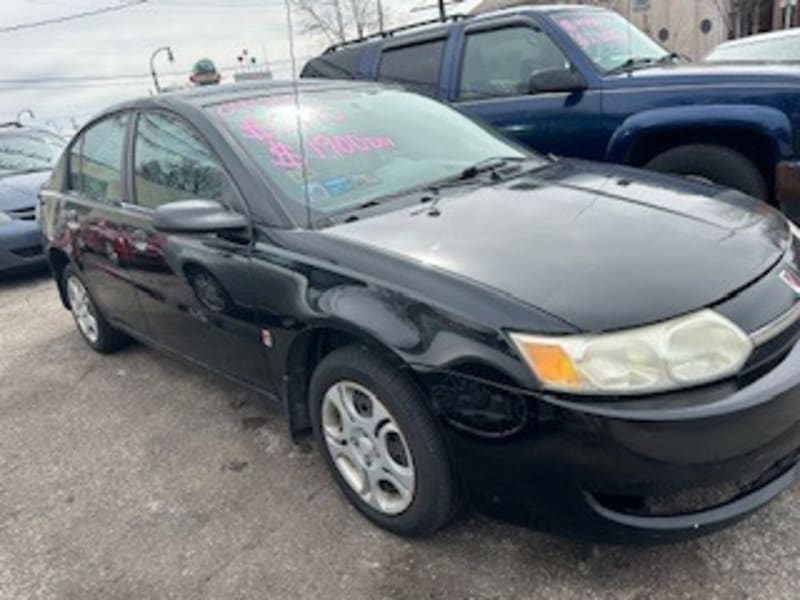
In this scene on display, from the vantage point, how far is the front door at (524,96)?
4.54 metres

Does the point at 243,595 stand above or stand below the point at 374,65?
below

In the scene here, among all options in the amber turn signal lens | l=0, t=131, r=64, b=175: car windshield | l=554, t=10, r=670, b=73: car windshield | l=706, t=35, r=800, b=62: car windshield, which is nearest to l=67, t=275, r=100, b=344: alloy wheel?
the amber turn signal lens

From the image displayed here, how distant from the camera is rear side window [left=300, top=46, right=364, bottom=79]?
5910 millimetres

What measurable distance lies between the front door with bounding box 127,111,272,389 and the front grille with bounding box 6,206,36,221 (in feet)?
13.4

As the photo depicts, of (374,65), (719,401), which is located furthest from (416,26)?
(719,401)

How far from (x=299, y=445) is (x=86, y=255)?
1.88m

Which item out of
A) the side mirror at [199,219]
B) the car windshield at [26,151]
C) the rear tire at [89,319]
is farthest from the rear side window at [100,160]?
the car windshield at [26,151]

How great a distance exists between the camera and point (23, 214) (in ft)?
22.3

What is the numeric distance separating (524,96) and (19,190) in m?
5.21

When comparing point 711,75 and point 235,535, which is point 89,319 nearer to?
point 235,535

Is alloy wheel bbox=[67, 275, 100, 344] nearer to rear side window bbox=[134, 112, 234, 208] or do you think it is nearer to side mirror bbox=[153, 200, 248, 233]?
rear side window bbox=[134, 112, 234, 208]

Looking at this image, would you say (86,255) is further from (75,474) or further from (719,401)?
(719,401)

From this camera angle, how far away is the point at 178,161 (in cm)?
309

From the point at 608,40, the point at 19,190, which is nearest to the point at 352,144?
the point at 608,40
